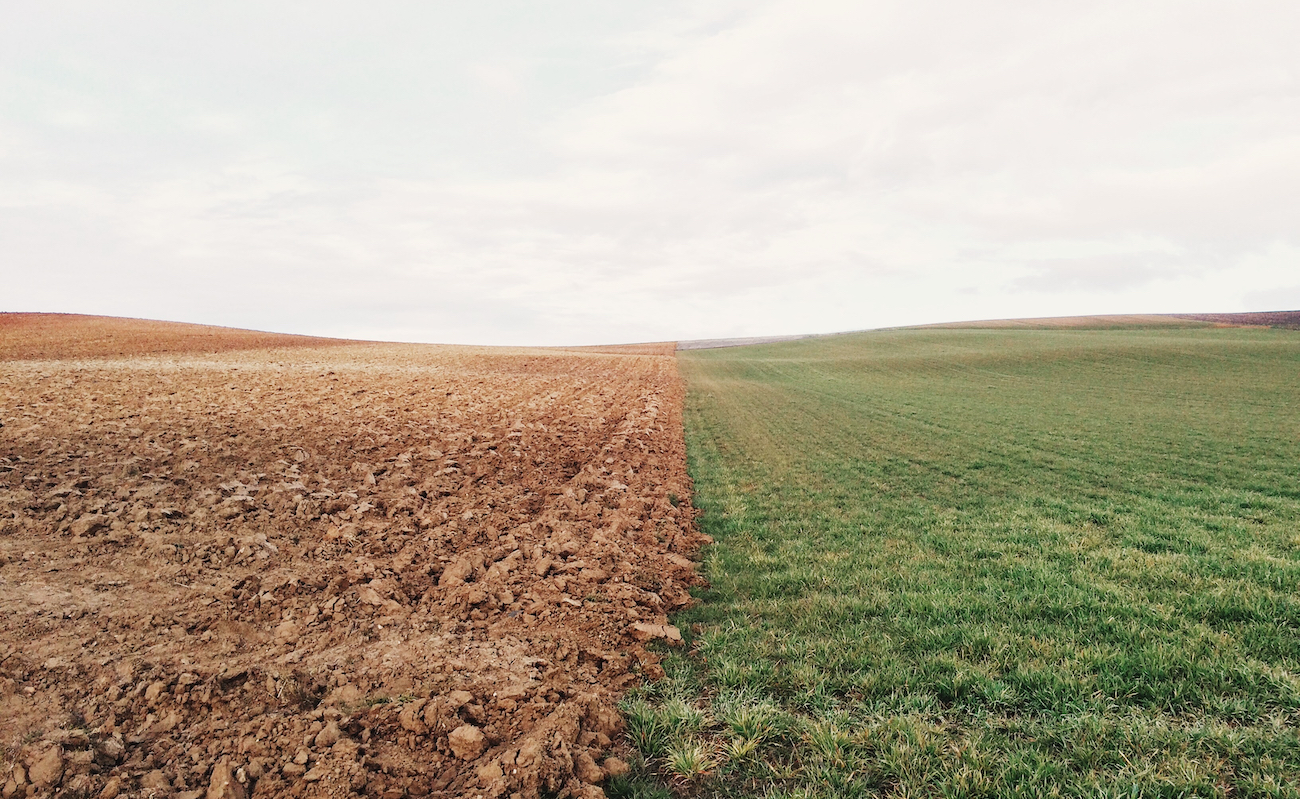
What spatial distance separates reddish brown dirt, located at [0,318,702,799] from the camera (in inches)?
145

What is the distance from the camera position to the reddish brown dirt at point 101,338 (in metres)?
35.1

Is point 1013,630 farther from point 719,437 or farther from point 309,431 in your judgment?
point 309,431

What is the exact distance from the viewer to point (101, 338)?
4028 cm

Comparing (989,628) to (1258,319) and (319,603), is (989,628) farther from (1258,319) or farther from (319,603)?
(1258,319)

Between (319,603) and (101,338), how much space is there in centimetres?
4905

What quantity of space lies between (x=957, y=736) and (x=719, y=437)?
1315 cm

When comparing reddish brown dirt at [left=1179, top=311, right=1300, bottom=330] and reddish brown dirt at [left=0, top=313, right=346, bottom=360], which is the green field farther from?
reddish brown dirt at [left=1179, top=311, right=1300, bottom=330]

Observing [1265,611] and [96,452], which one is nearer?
[1265,611]

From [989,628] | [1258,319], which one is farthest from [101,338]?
[1258,319]


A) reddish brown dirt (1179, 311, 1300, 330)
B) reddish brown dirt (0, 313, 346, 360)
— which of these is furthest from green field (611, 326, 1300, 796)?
reddish brown dirt (1179, 311, 1300, 330)

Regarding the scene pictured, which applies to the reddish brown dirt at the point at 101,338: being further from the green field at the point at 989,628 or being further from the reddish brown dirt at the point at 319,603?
the green field at the point at 989,628

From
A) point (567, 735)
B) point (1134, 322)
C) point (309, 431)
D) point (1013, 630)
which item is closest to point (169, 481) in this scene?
point (309, 431)

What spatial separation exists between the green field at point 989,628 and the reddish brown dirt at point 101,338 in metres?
41.9

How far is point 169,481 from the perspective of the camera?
905 centimetres
